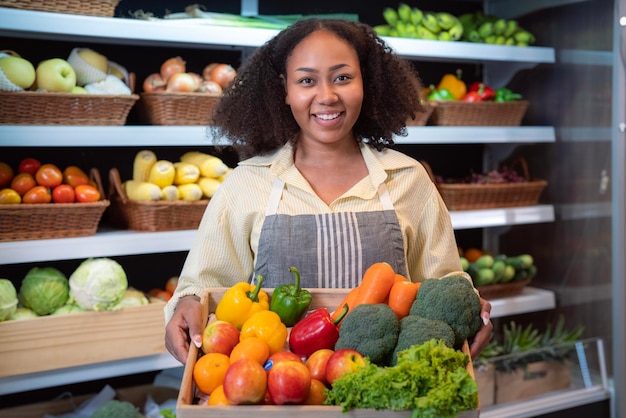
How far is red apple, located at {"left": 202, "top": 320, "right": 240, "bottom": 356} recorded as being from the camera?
1.38 metres

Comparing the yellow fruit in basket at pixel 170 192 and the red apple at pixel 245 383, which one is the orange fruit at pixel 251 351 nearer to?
the red apple at pixel 245 383

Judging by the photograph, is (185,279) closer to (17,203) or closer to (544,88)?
(17,203)

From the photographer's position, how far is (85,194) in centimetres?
271

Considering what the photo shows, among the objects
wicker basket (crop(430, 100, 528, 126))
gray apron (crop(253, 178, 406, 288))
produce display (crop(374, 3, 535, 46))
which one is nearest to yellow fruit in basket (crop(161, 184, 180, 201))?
gray apron (crop(253, 178, 406, 288))

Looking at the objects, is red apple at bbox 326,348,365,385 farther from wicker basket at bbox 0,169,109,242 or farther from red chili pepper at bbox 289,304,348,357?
wicker basket at bbox 0,169,109,242

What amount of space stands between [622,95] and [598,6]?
52cm

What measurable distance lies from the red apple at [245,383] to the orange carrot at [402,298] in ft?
1.17

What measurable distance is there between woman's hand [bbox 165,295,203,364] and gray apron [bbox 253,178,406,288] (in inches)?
10.6

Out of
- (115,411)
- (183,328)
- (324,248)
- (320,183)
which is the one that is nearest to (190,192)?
(115,411)

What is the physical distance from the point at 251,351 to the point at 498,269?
2.52 metres

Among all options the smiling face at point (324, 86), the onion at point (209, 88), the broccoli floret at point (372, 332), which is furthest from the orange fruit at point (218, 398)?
the onion at point (209, 88)

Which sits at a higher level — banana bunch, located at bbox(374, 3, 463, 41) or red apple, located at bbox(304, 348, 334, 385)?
banana bunch, located at bbox(374, 3, 463, 41)

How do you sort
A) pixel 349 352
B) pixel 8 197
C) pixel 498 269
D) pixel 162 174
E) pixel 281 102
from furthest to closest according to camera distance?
pixel 498 269
pixel 162 174
pixel 8 197
pixel 281 102
pixel 349 352

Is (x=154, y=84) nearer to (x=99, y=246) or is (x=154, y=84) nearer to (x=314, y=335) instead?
(x=99, y=246)
